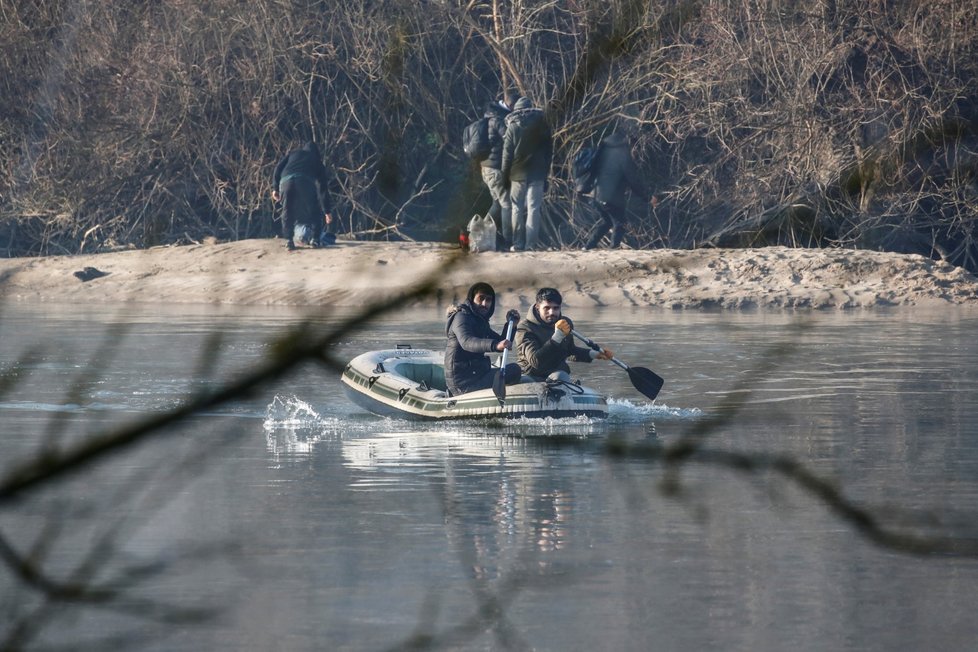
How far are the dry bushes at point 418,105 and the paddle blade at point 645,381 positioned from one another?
1122 centimetres

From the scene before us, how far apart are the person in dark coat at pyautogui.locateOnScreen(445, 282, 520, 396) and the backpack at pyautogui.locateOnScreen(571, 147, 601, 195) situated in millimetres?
11884

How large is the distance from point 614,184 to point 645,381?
12.5m

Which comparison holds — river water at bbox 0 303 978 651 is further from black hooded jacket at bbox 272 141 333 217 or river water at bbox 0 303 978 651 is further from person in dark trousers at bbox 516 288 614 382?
black hooded jacket at bbox 272 141 333 217

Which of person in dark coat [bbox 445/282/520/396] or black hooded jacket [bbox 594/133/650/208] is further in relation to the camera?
black hooded jacket [bbox 594/133/650/208]

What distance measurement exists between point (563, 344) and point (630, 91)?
14.9 metres

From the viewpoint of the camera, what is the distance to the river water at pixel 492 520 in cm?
671

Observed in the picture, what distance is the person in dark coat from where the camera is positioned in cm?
1366

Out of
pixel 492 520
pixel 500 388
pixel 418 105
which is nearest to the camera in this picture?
pixel 492 520

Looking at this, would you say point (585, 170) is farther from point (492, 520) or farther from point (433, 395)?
point (492, 520)

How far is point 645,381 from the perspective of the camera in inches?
574

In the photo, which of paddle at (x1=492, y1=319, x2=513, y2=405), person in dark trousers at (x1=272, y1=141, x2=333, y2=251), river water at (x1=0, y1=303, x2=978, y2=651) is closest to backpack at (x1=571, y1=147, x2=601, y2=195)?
person in dark trousers at (x1=272, y1=141, x2=333, y2=251)

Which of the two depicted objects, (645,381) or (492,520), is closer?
(492,520)

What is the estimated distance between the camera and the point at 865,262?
85.6 ft

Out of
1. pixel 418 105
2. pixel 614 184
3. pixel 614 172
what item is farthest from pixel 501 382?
pixel 418 105
